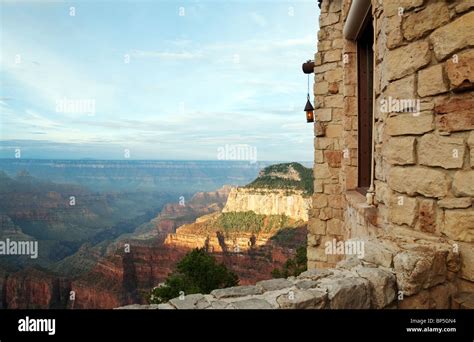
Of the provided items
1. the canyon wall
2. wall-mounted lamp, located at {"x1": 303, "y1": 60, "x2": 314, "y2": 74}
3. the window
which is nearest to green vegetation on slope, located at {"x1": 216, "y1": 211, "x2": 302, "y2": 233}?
the canyon wall

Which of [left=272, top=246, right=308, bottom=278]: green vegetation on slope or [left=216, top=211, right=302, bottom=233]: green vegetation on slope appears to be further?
[left=216, top=211, right=302, bottom=233]: green vegetation on slope

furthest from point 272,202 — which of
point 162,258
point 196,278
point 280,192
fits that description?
point 196,278

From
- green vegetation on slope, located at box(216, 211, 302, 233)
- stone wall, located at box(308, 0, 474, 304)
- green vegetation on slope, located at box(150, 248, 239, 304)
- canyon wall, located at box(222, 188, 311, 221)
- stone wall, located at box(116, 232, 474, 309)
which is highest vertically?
stone wall, located at box(308, 0, 474, 304)

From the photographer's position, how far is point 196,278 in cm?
1291

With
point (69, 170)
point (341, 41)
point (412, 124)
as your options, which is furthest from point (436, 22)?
point (69, 170)

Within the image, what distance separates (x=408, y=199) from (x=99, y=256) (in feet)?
130

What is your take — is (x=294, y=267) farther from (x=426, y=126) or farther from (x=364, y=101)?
(x=426, y=126)

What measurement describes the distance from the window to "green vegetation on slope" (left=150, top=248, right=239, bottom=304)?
903cm

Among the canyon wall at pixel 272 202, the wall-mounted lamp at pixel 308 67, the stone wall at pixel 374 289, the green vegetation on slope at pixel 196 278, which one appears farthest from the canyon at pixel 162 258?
the stone wall at pixel 374 289

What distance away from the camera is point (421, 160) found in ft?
6.88

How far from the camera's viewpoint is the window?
4.43m

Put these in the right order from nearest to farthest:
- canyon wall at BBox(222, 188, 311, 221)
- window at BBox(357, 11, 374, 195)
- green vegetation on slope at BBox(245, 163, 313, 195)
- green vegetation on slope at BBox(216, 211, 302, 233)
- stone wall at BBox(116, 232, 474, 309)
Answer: stone wall at BBox(116, 232, 474, 309)
window at BBox(357, 11, 374, 195)
green vegetation on slope at BBox(245, 163, 313, 195)
canyon wall at BBox(222, 188, 311, 221)
green vegetation on slope at BBox(216, 211, 302, 233)

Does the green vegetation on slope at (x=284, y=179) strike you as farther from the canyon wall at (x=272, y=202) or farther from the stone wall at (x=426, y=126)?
the stone wall at (x=426, y=126)

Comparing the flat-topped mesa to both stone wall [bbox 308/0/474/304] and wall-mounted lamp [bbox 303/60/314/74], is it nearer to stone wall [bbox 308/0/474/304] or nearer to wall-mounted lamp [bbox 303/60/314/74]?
wall-mounted lamp [bbox 303/60/314/74]
